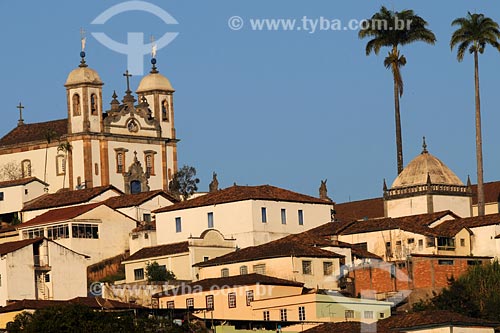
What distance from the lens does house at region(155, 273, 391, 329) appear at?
4210 inches

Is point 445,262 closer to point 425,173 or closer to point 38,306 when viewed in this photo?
point 425,173

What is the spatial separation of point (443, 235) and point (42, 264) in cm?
2243

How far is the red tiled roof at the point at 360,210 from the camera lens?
145875mm

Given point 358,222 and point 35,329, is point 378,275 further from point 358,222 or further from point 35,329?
point 35,329

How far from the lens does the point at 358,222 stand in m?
128

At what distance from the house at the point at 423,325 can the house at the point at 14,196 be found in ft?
143

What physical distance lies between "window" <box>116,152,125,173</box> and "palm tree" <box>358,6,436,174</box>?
19.4 meters

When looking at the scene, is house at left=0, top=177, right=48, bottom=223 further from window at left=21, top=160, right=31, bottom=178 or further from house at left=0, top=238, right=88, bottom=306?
house at left=0, top=238, right=88, bottom=306

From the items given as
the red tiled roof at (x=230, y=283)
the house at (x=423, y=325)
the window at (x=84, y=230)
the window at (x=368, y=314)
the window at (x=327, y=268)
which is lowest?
the house at (x=423, y=325)

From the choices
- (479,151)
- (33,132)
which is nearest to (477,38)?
(479,151)

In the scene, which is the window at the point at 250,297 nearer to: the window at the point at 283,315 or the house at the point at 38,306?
the window at the point at 283,315

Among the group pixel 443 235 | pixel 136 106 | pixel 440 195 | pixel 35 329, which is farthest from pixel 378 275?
pixel 136 106

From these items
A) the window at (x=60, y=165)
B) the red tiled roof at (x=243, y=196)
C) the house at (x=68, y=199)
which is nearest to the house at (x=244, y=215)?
the red tiled roof at (x=243, y=196)

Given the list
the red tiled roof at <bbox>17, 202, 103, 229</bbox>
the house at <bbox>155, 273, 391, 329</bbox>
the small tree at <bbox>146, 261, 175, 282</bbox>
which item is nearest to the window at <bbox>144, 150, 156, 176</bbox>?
the red tiled roof at <bbox>17, 202, 103, 229</bbox>
